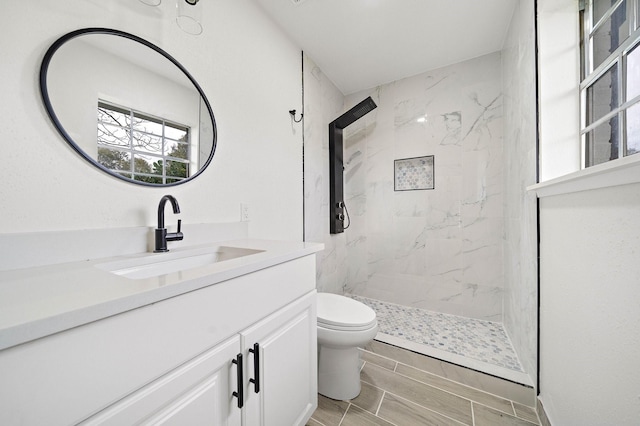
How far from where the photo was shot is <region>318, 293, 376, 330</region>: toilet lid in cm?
129

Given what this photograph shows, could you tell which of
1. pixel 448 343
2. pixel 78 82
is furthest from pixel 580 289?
pixel 78 82

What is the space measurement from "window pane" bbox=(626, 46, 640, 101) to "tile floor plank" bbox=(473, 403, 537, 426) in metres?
1.52

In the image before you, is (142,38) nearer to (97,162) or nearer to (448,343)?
(97,162)

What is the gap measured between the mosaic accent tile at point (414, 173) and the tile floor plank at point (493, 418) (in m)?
1.78

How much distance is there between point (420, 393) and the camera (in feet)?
4.50

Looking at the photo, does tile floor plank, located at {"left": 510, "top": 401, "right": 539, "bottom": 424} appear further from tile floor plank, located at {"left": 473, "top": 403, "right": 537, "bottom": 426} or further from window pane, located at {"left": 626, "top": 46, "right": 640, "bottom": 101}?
window pane, located at {"left": 626, "top": 46, "right": 640, "bottom": 101}

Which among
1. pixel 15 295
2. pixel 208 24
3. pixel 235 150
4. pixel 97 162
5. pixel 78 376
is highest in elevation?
pixel 208 24

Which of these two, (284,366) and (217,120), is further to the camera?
(217,120)

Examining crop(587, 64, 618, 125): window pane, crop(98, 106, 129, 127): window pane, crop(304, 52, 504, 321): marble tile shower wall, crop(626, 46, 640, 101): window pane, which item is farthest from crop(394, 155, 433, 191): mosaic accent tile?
crop(98, 106, 129, 127): window pane

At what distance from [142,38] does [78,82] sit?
13.8 inches

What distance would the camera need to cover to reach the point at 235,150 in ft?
4.76

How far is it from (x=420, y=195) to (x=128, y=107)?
94.2 inches

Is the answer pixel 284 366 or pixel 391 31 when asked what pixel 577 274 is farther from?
pixel 391 31

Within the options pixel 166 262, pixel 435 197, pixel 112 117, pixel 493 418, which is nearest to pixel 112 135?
pixel 112 117
